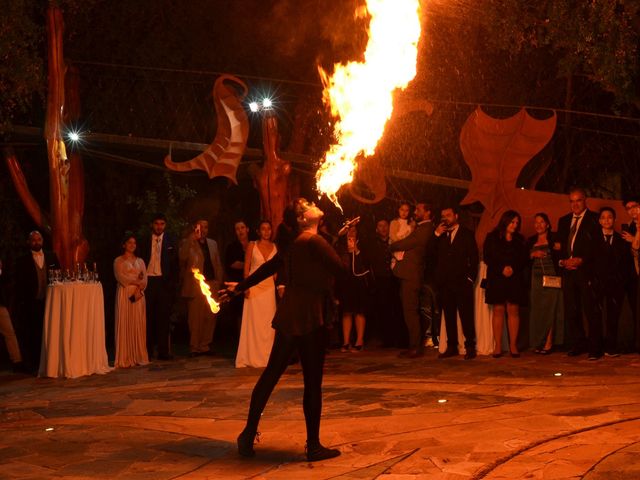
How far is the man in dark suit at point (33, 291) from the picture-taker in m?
14.0

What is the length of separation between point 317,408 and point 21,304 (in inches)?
320

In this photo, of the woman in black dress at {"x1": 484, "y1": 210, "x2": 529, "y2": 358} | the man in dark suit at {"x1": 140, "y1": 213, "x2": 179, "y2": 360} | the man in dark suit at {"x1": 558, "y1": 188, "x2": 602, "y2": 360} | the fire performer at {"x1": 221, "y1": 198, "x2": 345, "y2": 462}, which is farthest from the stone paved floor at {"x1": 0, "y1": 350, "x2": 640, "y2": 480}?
the man in dark suit at {"x1": 140, "y1": 213, "x2": 179, "y2": 360}

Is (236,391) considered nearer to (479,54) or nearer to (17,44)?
(17,44)

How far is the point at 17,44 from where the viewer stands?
1462 centimetres

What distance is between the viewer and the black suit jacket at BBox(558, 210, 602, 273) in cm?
1313

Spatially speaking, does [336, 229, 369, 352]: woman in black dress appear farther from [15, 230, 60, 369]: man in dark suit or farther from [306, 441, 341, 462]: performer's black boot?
[306, 441, 341, 462]: performer's black boot

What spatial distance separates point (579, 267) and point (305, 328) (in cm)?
672

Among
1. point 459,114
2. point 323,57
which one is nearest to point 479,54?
point 459,114

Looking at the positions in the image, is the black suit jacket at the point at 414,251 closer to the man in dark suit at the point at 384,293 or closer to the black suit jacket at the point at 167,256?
the man in dark suit at the point at 384,293

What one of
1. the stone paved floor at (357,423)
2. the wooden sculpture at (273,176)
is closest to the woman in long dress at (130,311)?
the stone paved floor at (357,423)

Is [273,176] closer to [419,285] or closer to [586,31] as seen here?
[419,285]

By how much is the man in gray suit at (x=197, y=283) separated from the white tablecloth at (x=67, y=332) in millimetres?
1911

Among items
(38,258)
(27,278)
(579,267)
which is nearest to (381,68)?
(579,267)

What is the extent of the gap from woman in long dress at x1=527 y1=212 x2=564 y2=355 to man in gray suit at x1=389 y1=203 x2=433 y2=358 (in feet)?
4.82
